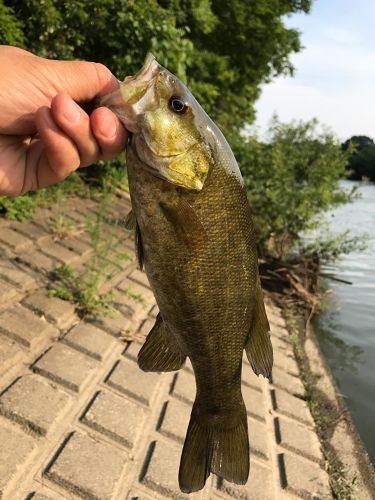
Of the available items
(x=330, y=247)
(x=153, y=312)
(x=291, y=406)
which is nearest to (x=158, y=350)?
(x=291, y=406)

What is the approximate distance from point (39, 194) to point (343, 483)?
537cm

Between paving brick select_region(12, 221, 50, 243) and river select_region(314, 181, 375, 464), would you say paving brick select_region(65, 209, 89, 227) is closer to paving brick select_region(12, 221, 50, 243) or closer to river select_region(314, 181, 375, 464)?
paving brick select_region(12, 221, 50, 243)

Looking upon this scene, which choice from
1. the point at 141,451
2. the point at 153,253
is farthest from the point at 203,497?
the point at 153,253

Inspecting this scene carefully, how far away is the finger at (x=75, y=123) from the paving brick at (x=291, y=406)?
3.38 meters

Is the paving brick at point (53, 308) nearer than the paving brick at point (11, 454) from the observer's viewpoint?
No

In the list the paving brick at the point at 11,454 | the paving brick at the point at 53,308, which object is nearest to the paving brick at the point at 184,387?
the paving brick at the point at 53,308

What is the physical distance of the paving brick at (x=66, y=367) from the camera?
3479 millimetres

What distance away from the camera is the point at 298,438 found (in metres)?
4.07

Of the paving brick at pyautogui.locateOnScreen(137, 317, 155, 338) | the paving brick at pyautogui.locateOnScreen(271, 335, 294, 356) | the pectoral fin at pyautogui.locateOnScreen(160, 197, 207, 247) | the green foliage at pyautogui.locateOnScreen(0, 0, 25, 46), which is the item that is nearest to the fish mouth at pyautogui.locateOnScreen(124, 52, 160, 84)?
the pectoral fin at pyautogui.locateOnScreen(160, 197, 207, 247)

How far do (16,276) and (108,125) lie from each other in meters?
3.08

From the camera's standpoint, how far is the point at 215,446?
2.09 metres

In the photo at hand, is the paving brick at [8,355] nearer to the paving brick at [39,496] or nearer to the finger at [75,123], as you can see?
the paving brick at [39,496]

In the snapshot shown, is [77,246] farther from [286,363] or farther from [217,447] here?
[217,447]

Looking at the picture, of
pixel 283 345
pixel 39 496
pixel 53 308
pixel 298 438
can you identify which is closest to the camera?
pixel 39 496
